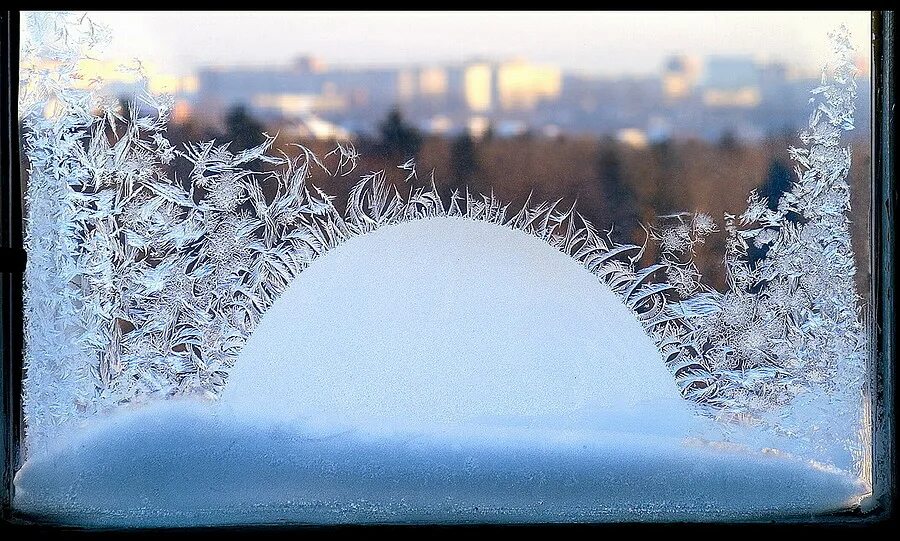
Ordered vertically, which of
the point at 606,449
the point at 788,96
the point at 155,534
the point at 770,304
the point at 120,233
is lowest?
the point at 155,534

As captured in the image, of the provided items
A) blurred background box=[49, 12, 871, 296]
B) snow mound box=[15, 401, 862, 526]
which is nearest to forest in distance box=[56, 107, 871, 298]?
blurred background box=[49, 12, 871, 296]

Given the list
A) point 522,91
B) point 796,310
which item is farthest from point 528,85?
point 796,310

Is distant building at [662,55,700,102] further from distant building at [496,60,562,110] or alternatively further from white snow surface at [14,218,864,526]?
white snow surface at [14,218,864,526]

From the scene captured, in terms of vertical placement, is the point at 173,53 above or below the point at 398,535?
Result: above

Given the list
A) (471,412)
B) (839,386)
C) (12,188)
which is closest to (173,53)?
(12,188)

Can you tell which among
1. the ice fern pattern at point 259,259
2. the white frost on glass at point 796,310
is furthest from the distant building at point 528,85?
the white frost on glass at point 796,310

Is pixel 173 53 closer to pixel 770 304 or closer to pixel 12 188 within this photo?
pixel 12 188

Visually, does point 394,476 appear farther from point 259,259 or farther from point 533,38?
point 533,38

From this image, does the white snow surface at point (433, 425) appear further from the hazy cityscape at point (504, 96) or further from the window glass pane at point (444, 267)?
the hazy cityscape at point (504, 96)
